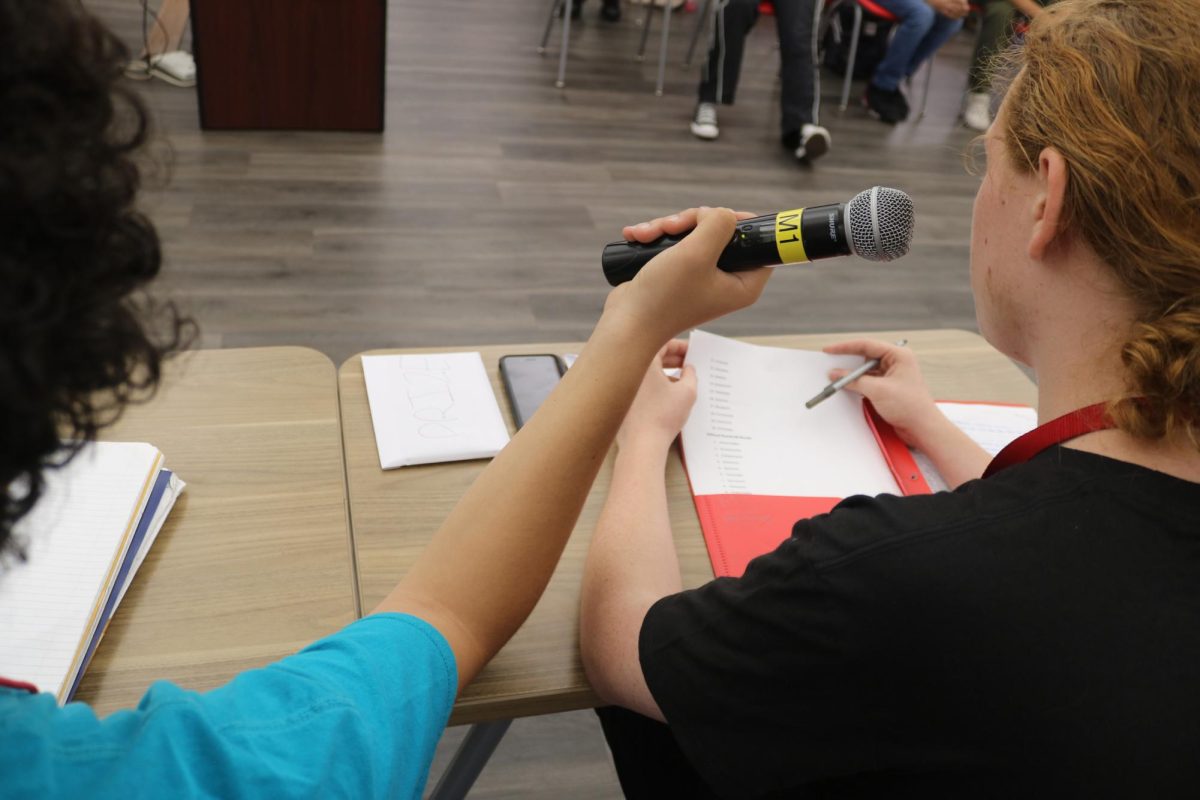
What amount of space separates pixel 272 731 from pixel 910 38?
187 inches

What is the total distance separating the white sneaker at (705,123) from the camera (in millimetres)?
4266

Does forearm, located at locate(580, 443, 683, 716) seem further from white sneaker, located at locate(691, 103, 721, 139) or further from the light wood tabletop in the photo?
white sneaker, located at locate(691, 103, 721, 139)

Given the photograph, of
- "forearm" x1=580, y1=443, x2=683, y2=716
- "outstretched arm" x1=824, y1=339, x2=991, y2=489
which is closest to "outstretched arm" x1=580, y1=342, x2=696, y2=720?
"forearm" x1=580, y1=443, x2=683, y2=716

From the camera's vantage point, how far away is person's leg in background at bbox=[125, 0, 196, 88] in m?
4.02

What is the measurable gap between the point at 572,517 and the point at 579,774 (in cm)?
102

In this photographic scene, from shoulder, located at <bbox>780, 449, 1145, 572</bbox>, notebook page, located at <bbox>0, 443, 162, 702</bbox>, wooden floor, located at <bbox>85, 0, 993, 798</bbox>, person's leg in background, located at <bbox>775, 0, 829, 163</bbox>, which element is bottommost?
wooden floor, located at <bbox>85, 0, 993, 798</bbox>

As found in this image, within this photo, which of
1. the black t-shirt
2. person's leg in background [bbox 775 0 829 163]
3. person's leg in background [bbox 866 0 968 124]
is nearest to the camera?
the black t-shirt

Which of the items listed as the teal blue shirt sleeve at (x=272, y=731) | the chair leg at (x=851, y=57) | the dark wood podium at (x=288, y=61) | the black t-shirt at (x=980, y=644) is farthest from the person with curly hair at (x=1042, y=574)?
the chair leg at (x=851, y=57)

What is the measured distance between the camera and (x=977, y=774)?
0.74m

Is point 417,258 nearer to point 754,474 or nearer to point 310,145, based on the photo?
point 310,145

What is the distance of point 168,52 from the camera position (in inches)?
162

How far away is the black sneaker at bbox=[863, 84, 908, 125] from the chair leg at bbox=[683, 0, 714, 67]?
85 centimetres

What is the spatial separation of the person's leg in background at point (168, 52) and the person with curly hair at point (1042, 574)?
12.4 feet

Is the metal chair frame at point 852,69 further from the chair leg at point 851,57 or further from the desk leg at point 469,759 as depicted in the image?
the desk leg at point 469,759
